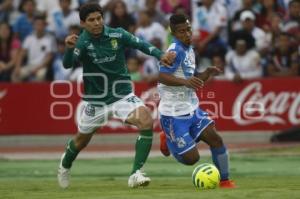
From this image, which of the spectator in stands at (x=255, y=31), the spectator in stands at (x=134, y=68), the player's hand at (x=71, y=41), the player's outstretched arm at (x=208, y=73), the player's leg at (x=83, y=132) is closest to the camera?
the player's hand at (x=71, y=41)

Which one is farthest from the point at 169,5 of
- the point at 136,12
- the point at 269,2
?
the point at 269,2

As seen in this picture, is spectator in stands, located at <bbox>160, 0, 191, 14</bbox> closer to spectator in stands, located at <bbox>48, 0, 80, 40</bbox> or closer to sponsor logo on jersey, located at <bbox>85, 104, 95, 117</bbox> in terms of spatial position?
spectator in stands, located at <bbox>48, 0, 80, 40</bbox>

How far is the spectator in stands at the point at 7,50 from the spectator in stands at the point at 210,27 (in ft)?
14.6

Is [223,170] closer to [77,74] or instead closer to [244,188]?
[244,188]

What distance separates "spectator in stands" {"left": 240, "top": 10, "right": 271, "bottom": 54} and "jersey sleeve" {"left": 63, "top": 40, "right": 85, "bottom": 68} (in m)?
8.97

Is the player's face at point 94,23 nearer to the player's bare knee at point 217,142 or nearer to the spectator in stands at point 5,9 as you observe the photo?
the player's bare knee at point 217,142

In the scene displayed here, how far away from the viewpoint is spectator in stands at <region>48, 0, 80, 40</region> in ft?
75.4

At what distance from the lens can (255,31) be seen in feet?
71.1

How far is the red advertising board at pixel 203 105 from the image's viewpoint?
69.5ft

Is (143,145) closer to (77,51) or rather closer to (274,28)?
(77,51)

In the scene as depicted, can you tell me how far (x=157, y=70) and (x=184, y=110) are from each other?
8.67 m

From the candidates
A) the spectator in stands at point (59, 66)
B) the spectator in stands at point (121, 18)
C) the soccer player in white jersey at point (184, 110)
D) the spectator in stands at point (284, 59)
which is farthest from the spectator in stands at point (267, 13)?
the soccer player in white jersey at point (184, 110)

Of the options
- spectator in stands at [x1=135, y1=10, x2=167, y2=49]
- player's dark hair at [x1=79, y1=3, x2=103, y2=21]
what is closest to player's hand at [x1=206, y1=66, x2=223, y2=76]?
player's dark hair at [x1=79, y1=3, x2=103, y2=21]

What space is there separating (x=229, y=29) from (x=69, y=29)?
12.6 ft
